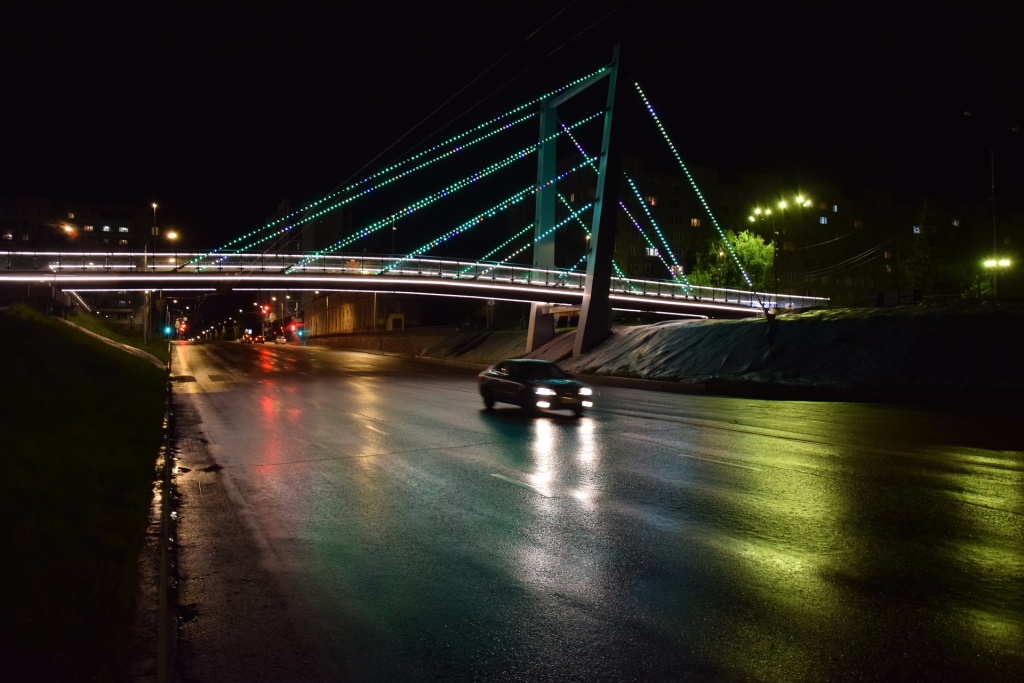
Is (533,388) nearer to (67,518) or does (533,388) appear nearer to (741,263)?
(67,518)

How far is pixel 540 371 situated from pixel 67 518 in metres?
13.8

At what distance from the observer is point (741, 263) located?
244 ft

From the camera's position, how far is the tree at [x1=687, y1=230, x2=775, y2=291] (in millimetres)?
74250

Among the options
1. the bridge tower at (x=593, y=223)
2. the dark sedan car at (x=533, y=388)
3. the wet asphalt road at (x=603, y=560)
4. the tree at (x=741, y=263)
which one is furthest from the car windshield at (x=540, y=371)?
the tree at (x=741, y=263)

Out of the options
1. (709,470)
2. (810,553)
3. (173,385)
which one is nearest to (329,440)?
(709,470)

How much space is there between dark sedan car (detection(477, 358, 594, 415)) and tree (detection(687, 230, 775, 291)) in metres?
57.1

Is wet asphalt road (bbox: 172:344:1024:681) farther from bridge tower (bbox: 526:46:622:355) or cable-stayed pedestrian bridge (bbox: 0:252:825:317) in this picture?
cable-stayed pedestrian bridge (bbox: 0:252:825:317)

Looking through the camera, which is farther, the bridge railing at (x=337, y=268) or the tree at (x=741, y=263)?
the tree at (x=741, y=263)

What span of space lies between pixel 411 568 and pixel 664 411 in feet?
48.1

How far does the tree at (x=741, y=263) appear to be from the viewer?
244 feet

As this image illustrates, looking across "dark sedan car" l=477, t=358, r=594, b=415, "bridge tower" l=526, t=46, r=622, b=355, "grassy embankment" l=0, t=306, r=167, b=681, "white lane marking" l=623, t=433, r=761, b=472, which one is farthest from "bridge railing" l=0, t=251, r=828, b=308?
"grassy embankment" l=0, t=306, r=167, b=681

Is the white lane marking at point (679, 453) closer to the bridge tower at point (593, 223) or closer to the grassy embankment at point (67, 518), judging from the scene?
the grassy embankment at point (67, 518)

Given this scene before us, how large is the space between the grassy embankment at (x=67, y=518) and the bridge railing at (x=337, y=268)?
106 feet

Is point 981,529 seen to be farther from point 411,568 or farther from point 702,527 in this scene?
point 411,568
